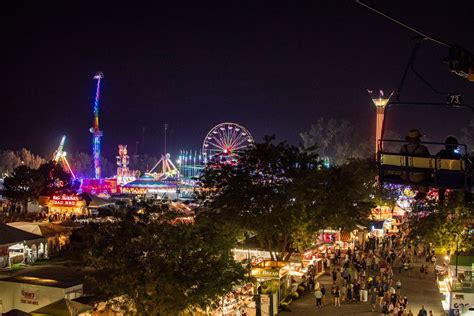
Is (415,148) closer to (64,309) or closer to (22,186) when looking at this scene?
(64,309)

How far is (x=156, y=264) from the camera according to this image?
14.4 meters

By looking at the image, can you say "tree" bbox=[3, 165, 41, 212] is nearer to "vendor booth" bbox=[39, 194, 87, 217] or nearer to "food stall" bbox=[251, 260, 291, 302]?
"vendor booth" bbox=[39, 194, 87, 217]

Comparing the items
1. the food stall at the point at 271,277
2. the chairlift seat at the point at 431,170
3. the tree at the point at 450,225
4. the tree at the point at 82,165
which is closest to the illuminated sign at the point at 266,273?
the food stall at the point at 271,277

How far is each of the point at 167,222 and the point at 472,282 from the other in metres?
11.2

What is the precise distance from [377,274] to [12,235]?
16786mm

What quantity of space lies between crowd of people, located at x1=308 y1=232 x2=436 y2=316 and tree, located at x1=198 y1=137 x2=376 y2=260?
7.74ft

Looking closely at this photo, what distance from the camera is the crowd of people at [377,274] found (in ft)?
71.7

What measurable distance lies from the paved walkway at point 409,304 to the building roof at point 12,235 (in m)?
12.0

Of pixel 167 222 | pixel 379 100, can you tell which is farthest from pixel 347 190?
pixel 379 100

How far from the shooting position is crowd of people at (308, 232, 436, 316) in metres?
21.8

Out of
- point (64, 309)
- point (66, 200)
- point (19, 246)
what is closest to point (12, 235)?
point (19, 246)

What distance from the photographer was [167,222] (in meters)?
15.5

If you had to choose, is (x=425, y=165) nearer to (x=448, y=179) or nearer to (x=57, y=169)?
(x=448, y=179)

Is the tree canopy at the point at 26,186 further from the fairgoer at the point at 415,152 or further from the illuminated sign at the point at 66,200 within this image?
the fairgoer at the point at 415,152
